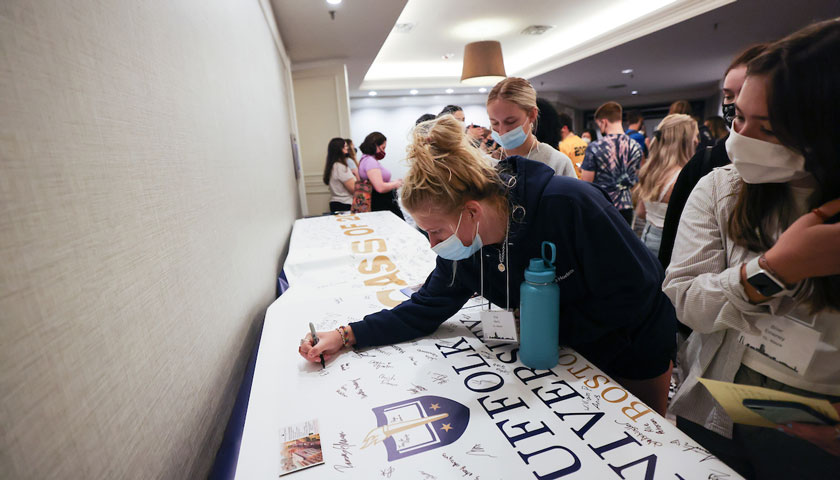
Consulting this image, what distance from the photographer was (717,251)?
91cm

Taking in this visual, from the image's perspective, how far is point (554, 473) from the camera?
2.03 ft

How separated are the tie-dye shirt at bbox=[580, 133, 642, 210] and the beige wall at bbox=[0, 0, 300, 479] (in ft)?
8.68

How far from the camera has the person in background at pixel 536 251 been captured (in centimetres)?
92

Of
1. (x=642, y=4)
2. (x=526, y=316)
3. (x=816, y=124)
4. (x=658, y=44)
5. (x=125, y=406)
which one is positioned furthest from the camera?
(x=658, y=44)

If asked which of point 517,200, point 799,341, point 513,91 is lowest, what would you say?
point 799,341

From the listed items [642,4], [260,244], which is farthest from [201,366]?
[642,4]

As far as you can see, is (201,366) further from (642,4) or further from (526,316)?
(642,4)

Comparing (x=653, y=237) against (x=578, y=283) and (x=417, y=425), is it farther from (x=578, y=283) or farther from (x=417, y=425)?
(x=417, y=425)

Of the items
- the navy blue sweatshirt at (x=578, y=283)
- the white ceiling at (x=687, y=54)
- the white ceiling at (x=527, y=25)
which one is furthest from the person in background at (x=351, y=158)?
the white ceiling at (x=687, y=54)

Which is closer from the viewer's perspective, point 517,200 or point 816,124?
point 816,124

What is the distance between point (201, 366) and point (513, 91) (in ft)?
5.67

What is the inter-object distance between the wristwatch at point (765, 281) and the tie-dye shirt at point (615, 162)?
2169mm

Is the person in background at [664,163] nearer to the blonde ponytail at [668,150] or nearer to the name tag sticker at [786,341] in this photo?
the blonde ponytail at [668,150]
